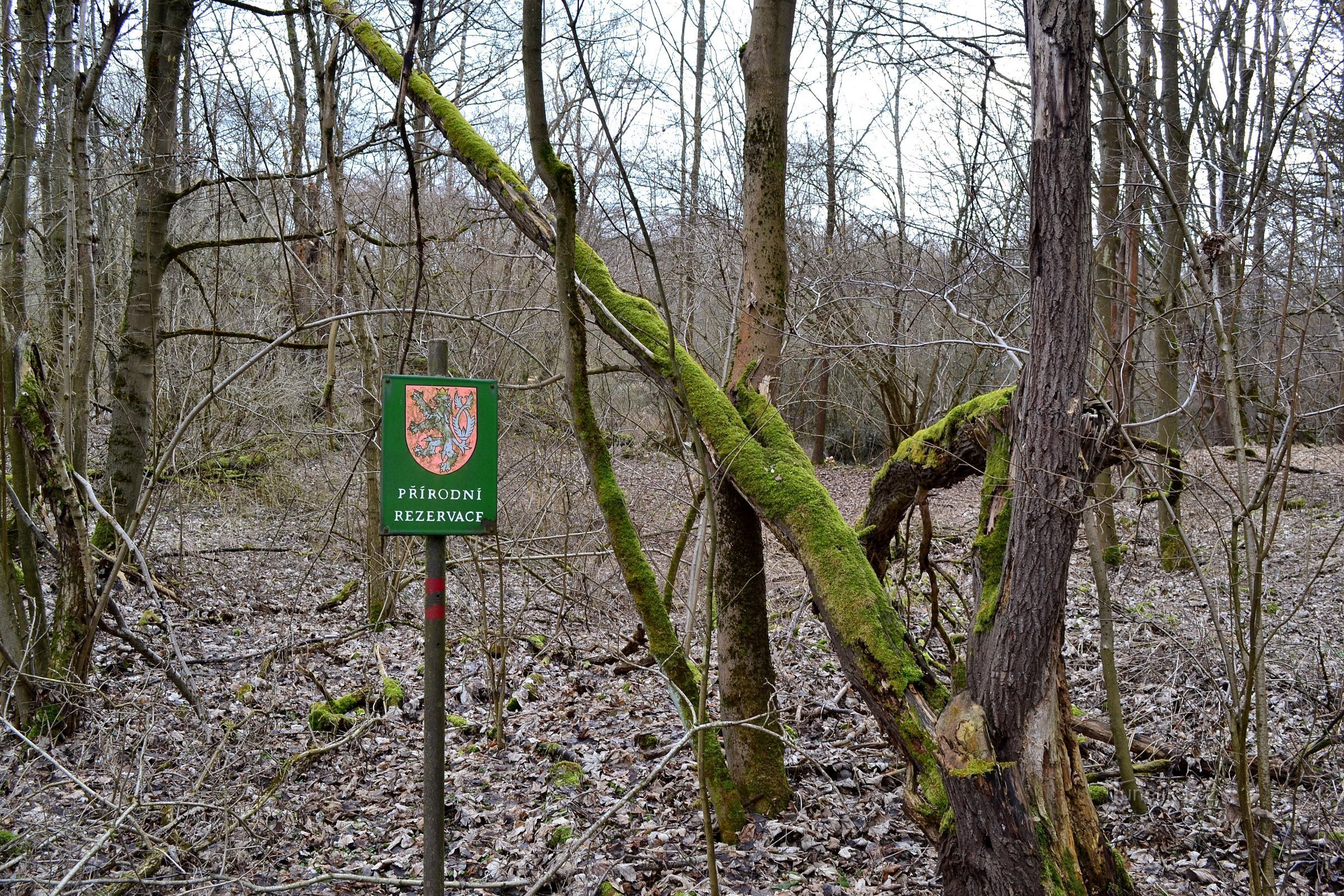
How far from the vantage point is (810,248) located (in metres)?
9.74

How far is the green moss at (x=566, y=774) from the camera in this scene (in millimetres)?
4777

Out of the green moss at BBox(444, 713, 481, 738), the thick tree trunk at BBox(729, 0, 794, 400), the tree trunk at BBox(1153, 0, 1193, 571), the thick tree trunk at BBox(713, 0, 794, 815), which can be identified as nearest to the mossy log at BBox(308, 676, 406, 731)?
the green moss at BBox(444, 713, 481, 738)

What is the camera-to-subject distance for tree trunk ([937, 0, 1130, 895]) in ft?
9.50

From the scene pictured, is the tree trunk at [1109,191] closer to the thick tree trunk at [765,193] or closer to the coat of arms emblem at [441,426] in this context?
the thick tree trunk at [765,193]

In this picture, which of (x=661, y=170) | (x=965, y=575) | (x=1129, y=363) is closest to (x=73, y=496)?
(x=1129, y=363)

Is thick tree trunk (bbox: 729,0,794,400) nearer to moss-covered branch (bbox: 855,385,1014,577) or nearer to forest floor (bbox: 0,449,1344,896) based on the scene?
moss-covered branch (bbox: 855,385,1014,577)

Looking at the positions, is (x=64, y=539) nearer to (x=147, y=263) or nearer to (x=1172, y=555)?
(x=147, y=263)

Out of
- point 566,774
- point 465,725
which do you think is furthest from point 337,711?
point 566,774

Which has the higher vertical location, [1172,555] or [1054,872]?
[1172,555]

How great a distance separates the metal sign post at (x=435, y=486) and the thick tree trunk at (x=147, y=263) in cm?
366

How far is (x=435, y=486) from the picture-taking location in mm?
3025

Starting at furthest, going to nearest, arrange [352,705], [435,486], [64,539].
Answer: [352,705], [64,539], [435,486]

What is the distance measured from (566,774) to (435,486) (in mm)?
2533

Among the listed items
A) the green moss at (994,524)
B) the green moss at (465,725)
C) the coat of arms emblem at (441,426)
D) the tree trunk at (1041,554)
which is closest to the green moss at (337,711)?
the green moss at (465,725)
